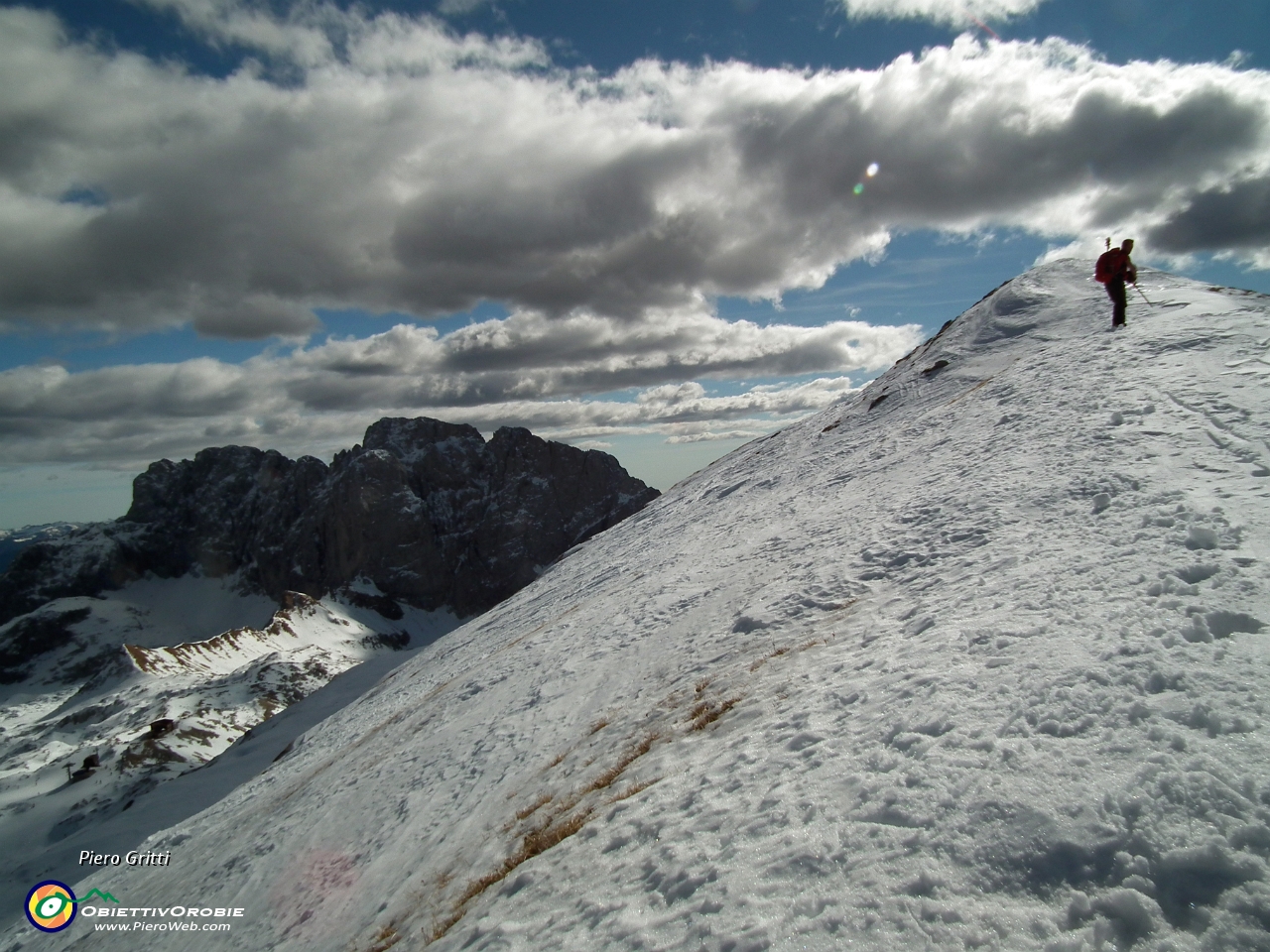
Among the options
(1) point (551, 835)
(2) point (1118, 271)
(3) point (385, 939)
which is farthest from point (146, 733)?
(2) point (1118, 271)

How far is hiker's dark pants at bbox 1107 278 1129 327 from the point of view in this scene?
2150 centimetres

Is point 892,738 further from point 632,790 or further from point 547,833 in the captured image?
point 547,833

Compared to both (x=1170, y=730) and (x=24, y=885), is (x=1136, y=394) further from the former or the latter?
(x=24, y=885)

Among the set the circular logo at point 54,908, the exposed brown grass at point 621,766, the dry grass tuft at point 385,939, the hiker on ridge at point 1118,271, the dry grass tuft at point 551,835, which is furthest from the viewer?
the hiker on ridge at point 1118,271

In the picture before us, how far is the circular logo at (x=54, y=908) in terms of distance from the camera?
20.6 meters

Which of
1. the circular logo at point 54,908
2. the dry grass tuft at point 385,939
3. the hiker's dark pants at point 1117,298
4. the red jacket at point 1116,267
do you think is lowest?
the circular logo at point 54,908

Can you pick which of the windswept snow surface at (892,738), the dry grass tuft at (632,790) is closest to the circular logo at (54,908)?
the windswept snow surface at (892,738)

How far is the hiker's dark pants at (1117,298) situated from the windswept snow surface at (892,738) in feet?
7.36

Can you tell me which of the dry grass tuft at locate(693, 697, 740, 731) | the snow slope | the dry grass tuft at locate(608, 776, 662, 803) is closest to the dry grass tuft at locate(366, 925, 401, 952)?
the dry grass tuft at locate(608, 776, 662, 803)

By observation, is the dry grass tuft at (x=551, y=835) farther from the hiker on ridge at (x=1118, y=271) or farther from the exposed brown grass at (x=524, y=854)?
the hiker on ridge at (x=1118, y=271)

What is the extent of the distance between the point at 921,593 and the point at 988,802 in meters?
5.02

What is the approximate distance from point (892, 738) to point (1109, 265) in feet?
73.5

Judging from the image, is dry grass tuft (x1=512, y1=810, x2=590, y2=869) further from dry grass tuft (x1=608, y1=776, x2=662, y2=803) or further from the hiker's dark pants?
the hiker's dark pants

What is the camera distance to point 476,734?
13.9 m
